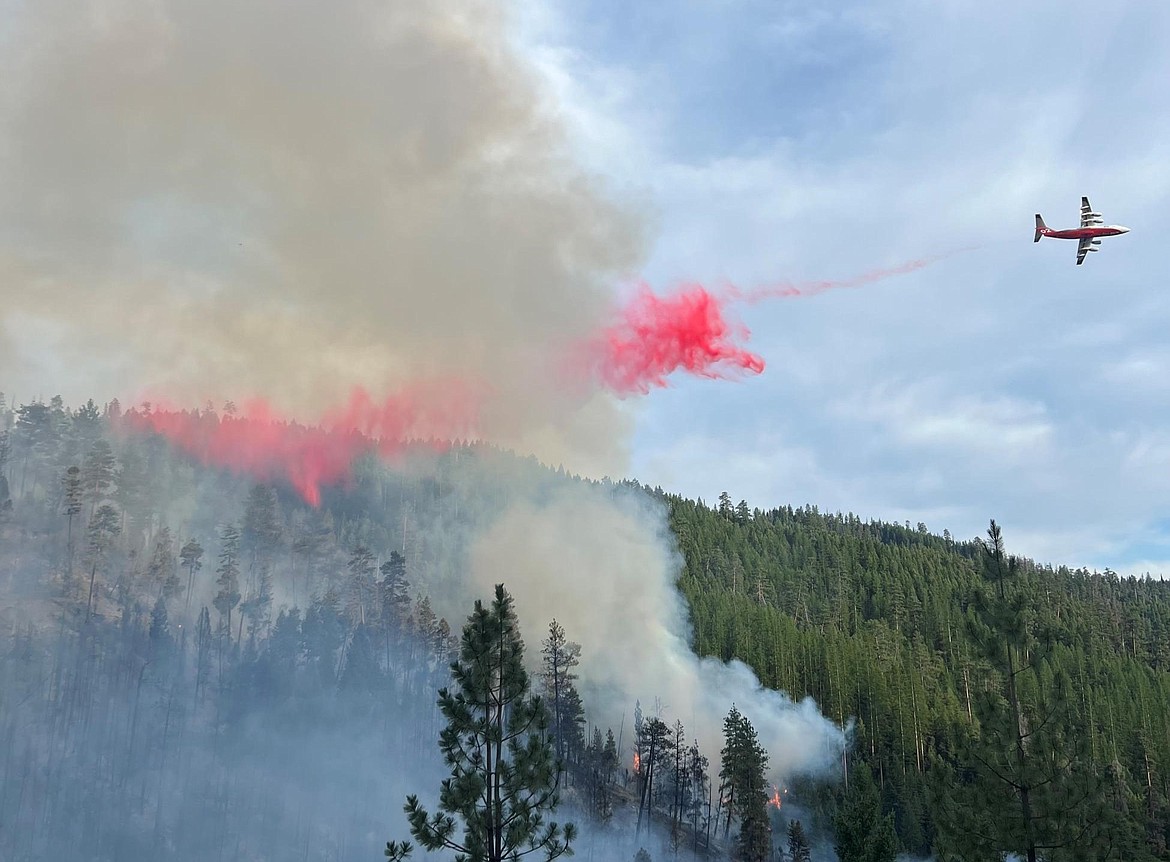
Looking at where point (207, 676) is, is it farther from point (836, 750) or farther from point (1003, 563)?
point (1003, 563)

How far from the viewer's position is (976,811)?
108ft

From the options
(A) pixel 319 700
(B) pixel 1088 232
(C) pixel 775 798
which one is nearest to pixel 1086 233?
(B) pixel 1088 232

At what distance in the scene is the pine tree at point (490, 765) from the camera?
31984mm

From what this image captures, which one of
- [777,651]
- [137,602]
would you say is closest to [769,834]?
[777,651]

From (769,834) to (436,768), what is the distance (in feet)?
207

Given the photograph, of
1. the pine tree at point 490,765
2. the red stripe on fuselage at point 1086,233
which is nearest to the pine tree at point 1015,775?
the pine tree at point 490,765

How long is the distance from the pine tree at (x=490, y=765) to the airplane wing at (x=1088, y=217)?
178ft

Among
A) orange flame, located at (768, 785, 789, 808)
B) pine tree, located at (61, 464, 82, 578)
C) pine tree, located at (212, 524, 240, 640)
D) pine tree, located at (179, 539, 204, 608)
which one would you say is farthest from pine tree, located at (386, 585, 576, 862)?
pine tree, located at (61, 464, 82, 578)

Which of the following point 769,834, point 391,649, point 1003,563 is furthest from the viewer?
point 391,649

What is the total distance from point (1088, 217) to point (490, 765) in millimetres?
58754

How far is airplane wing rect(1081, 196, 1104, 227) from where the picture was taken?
62.1 metres

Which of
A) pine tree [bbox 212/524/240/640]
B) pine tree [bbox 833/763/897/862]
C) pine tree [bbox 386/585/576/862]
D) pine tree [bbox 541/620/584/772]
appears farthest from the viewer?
pine tree [bbox 212/524/240/640]

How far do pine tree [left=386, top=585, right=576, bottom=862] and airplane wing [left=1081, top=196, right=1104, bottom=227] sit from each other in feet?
178

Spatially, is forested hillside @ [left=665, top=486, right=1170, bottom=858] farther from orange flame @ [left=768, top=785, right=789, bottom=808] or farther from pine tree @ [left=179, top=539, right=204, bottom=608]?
pine tree @ [left=179, top=539, right=204, bottom=608]
